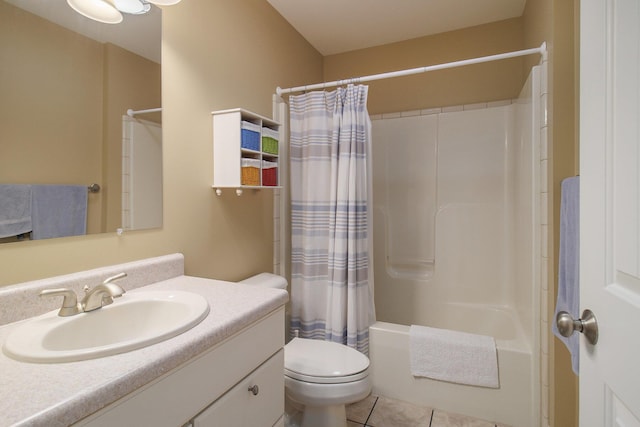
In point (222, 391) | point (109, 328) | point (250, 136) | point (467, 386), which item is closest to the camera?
point (222, 391)

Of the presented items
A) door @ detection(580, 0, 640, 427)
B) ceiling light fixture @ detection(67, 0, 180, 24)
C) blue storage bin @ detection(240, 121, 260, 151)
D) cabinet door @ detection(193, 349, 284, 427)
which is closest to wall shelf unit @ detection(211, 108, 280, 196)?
blue storage bin @ detection(240, 121, 260, 151)

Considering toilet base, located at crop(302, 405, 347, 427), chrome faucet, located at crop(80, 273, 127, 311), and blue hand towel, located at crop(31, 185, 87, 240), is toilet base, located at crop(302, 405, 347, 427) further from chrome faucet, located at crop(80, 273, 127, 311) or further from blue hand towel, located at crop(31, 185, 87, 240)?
blue hand towel, located at crop(31, 185, 87, 240)

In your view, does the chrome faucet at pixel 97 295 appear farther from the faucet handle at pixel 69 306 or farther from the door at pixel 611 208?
the door at pixel 611 208

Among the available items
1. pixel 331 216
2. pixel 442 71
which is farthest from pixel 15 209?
pixel 442 71

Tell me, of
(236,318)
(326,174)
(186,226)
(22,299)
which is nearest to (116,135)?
(186,226)

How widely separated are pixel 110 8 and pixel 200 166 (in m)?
0.66

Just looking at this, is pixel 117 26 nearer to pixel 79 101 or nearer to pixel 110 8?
pixel 110 8

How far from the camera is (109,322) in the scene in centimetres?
97

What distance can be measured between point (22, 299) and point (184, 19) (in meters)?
1.25

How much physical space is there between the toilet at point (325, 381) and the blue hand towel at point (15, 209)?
1.11 meters

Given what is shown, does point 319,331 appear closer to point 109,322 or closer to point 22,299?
point 109,322

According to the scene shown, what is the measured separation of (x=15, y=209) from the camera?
36.1 inches

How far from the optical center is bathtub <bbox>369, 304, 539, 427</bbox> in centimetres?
167

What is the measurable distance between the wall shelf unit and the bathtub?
1.14 m
